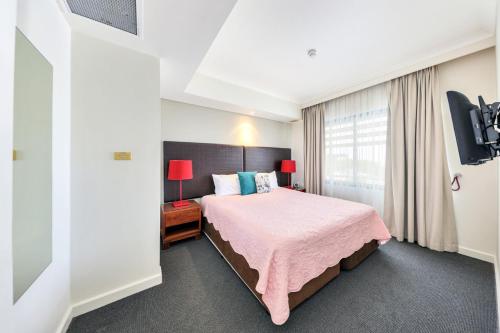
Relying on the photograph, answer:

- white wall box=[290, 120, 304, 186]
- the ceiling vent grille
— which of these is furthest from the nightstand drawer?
white wall box=[290, 120, 304, 186]

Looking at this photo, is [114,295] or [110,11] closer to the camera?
[110,11]

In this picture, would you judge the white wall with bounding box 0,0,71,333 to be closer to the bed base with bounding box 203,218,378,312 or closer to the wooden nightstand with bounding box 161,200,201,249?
the wooden nightstand with bounding box 161,200,201,249

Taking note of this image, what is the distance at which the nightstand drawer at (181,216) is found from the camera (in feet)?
7.48

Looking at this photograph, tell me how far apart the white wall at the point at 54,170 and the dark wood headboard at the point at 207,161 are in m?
1.47

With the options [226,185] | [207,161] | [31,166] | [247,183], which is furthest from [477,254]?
[31,166]

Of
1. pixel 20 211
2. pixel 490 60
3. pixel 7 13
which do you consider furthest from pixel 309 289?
pixel 490 60

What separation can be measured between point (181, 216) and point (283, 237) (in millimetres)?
1589

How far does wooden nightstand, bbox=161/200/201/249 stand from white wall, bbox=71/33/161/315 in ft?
2.01

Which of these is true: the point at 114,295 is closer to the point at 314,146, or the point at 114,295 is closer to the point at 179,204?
the point at 179,204

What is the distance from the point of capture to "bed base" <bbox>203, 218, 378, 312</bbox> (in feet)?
4.71

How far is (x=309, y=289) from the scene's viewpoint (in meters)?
1.49

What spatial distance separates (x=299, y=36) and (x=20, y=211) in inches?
102

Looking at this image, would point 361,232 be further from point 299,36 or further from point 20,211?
point 20,211

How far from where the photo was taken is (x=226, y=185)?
118 inches
